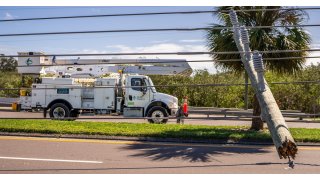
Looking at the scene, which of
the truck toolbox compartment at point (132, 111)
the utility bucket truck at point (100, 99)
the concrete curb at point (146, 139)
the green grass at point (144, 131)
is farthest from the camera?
the truck toolbox compartment at point (132, 111)

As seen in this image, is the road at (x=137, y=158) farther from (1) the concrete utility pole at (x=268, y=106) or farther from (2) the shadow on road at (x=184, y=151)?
(1) the concrete utility pole at (x=268, y=106)

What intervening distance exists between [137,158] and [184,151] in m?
1.47

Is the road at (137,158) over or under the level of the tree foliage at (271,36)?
under

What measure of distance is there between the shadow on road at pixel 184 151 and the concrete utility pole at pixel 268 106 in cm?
646

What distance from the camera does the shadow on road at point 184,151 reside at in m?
9.34

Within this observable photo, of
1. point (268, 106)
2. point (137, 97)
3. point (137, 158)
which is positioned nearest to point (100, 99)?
point (137, 97)

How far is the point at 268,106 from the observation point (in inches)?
90.1

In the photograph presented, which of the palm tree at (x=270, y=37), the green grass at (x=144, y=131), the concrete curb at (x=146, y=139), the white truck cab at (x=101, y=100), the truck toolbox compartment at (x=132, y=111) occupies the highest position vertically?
the palm tree at (x=270, y=37)

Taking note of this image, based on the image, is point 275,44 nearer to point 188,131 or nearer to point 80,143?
point 188,131

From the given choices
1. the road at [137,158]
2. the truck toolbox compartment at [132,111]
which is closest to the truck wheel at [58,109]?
the truck toolbox compartment at [132,111]

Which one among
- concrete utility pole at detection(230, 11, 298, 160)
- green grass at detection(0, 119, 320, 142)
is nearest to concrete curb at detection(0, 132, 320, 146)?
green grass at detection(0, 119, 320, 142)

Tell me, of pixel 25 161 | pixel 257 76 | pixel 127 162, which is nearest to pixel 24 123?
pixel 25 161

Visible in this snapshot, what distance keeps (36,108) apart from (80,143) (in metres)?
7.12

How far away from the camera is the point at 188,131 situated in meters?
12.4
